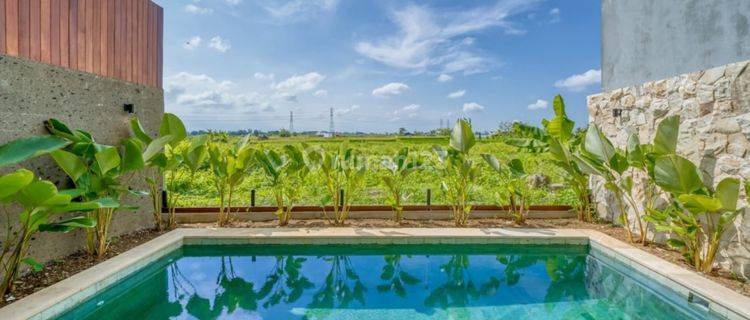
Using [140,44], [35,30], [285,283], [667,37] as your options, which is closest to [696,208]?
[667,37]

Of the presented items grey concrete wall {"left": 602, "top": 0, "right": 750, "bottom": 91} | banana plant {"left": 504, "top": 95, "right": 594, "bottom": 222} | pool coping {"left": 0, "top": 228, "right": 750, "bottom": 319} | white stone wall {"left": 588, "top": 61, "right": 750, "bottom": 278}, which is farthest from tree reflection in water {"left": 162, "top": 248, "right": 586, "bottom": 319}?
grey concrete wall {"left": 602, "top": 0, "right": 750, "bottom": 91}

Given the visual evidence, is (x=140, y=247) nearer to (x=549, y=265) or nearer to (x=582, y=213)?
(x=549, y=265)

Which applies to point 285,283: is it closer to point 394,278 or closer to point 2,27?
point 394,278

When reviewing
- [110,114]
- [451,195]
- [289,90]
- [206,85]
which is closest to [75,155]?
[110,114]

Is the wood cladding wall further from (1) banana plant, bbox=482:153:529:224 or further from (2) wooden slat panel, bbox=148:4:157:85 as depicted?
(1) banana plant, bbox=482:153:529:224

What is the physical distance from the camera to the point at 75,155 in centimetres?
356

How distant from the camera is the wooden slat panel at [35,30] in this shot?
3.56 meters

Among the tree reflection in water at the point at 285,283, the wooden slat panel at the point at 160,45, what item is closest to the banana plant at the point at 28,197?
the tree reflection in water at the point at 285,283

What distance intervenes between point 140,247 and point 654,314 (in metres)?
5.04

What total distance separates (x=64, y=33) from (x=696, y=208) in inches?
236

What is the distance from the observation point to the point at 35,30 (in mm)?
3613

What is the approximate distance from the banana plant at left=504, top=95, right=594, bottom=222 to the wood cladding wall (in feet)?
17.0

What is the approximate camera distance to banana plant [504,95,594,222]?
207 inches

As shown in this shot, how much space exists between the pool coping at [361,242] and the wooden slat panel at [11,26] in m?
1.98
